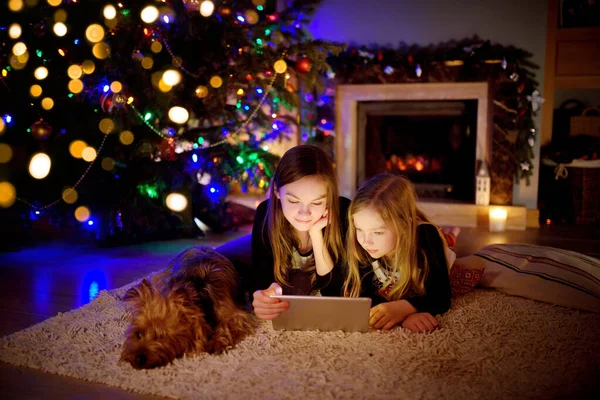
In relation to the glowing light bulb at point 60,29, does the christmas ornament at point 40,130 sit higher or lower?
lower

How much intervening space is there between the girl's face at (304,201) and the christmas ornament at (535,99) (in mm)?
2827

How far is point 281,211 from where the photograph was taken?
178 cm

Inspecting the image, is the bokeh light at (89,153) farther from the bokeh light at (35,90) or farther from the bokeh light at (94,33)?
the bokeh light at (94,33)

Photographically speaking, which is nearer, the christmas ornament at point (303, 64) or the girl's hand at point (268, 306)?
the girl's hand at point (268, 306)

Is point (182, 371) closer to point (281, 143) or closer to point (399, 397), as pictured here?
point (399, 397)

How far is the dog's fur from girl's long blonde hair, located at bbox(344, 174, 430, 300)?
42 cm

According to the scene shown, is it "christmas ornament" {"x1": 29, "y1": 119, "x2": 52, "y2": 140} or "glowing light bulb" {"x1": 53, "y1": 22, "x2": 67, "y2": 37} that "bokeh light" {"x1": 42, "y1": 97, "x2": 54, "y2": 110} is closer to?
"christmas ornament" {"x1": 29, "y1": 119, "x2": 52, "y2": 140}

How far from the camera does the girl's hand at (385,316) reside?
A: 5.32 ft

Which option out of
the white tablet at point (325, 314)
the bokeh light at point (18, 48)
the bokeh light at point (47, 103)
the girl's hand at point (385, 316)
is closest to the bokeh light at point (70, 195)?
the bokeh light at point (47, 103)

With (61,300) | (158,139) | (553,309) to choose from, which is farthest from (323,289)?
(158,139)

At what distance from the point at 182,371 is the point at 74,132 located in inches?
68.3

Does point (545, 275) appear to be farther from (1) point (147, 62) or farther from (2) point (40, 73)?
(2) point (40, 73)

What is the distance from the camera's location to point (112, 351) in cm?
146

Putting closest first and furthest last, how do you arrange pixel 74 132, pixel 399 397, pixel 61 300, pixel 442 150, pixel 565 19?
pixel 399 397, pixel 61 300, pixel 74 132, pixel 565 19, pixel 442 150
